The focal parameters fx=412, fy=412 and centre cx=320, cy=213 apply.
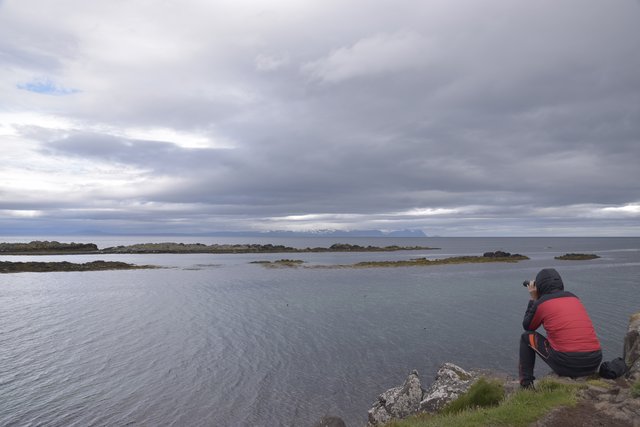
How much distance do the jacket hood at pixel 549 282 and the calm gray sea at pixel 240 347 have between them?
7.27m

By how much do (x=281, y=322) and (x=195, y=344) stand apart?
271 inches

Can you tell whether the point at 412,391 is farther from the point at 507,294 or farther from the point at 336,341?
the point at 507,294

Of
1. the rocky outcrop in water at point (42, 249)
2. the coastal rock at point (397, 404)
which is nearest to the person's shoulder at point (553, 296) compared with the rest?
the coastal rock at point (397, 404)

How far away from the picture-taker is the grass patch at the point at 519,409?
8578 mm

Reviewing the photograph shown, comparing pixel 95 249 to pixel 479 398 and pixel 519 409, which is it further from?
pixel 519 409

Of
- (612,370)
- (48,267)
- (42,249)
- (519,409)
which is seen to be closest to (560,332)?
(519,409)

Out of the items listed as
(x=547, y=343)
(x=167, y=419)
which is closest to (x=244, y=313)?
(x=167, y=419)

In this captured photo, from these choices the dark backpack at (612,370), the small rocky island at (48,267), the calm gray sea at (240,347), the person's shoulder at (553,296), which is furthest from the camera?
the small rocky island at (48,267)

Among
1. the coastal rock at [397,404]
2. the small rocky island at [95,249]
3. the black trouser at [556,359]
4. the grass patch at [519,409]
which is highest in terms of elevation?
the small rocky island at [95,249]

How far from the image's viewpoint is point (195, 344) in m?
23.1

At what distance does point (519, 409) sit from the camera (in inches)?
352

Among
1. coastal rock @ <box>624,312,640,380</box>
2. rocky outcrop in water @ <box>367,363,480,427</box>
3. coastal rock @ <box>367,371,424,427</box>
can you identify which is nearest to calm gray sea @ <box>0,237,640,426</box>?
→ coastal rock @ <box>367,371,424,427</box>

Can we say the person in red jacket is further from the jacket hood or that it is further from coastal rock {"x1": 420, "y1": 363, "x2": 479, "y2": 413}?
coastal rock {"x1": 420, "y1": 363, "x2": 479, "y2": 413}

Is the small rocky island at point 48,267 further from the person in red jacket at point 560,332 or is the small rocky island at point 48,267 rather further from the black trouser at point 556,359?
the person in red jacket at point 560,332
